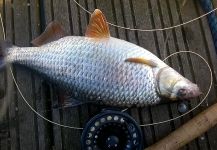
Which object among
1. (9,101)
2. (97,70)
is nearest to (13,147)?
(9,101)

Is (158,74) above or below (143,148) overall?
above

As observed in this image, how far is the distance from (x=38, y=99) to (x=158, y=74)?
749 mm

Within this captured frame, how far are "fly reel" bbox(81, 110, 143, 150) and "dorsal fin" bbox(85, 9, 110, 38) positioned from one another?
444mm

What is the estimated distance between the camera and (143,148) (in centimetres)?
239

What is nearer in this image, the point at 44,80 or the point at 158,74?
the point at 158,74

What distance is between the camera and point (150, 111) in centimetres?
254

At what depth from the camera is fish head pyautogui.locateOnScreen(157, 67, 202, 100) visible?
233 centimetres

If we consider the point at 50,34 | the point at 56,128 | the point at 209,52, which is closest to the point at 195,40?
the point at 209,52

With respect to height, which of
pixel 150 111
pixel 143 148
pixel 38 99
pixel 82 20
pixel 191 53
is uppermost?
pixel 82 20

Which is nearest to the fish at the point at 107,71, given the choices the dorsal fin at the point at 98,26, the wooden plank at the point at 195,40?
the dorsal fin at the point at 98,26

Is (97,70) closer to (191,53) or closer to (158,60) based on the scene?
Result: (158,60)

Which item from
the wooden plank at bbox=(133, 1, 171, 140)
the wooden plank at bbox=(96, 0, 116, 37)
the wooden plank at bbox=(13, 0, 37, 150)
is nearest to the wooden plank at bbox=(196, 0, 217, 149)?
the wooden plank at bbox=(133, 1, 171, 140)

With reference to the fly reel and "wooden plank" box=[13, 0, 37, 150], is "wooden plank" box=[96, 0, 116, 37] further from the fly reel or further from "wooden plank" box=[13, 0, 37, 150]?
the fly reel

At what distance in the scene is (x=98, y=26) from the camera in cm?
240
